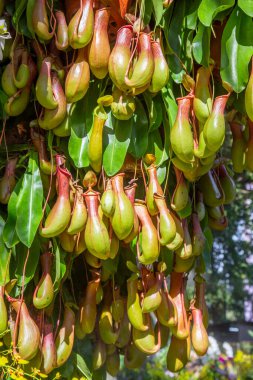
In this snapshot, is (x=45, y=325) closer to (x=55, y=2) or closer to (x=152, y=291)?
(x=152, y=291)

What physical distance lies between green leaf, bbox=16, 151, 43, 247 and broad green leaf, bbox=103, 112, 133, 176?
14cm

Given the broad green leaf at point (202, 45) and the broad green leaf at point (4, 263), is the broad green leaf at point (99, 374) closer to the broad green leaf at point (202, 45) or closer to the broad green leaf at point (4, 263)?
the broad green leaf at point (4, 263)

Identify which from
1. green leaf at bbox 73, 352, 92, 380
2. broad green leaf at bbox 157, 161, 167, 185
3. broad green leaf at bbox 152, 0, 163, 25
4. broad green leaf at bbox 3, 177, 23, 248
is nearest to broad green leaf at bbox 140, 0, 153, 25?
broad green leaf at bbox 152, 0, 163, 25

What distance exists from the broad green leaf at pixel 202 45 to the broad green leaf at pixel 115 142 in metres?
0.17

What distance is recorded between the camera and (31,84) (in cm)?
110

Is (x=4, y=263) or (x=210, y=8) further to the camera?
(x=4, y=263)

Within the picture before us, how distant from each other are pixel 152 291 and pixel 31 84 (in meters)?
0.45

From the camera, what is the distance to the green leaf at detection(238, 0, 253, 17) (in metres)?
0.92

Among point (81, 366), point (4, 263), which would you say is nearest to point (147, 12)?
point (4, 263)

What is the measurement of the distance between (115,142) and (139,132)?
0.06 metres

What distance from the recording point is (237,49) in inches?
37.7

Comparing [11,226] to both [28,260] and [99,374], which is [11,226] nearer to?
[28,260]

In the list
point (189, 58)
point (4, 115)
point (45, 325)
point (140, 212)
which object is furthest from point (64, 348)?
point (189, 58)

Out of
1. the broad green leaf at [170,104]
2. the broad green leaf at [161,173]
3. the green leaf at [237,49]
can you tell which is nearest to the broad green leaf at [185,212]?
the broad green leaf at [161,173]
